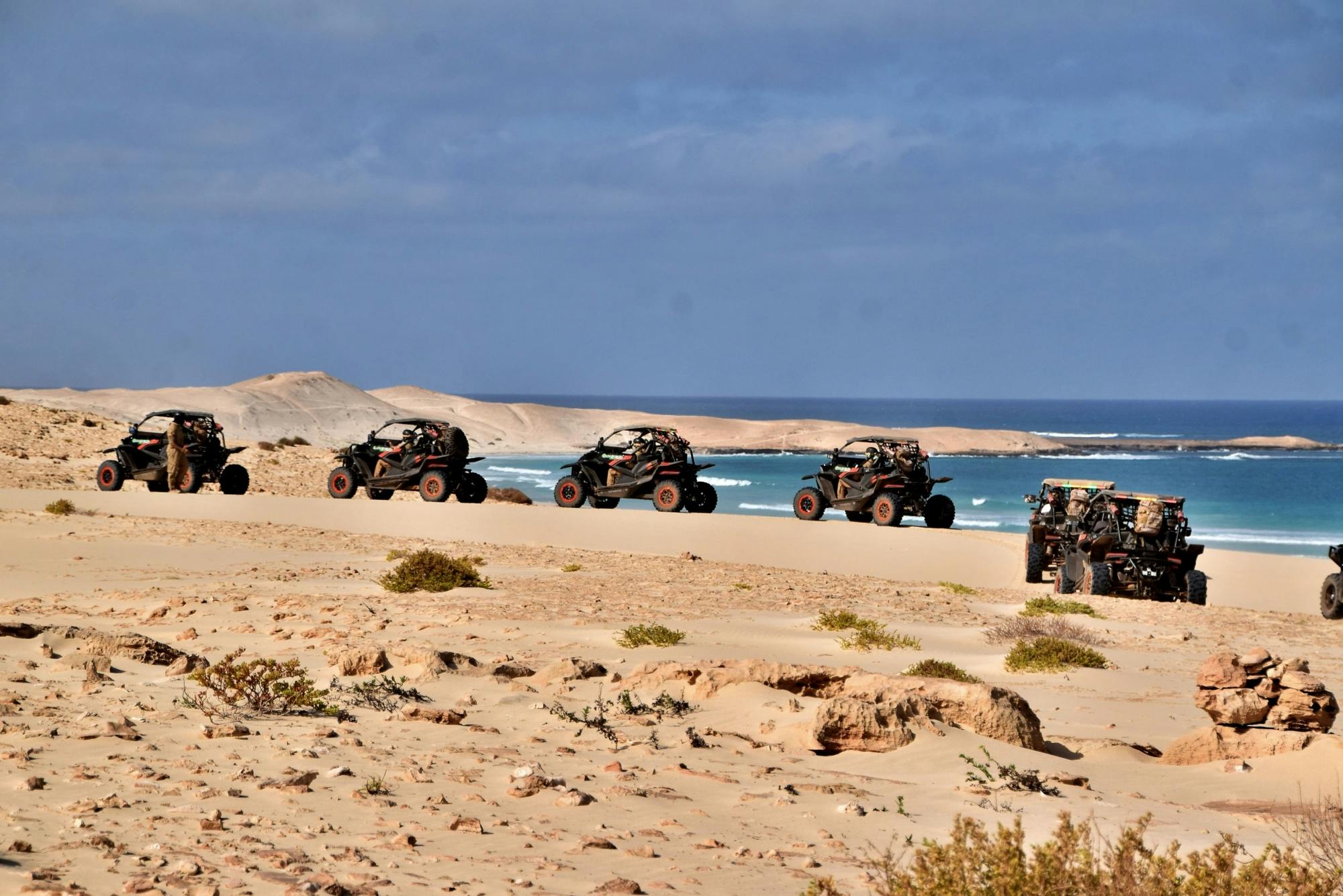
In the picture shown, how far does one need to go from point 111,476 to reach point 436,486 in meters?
7.03

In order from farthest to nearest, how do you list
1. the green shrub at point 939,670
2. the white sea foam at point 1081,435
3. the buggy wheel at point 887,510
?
the white sea foam at point 1081,435 → the buggy wheel at point 887,510 → the green shrub at point 939,670

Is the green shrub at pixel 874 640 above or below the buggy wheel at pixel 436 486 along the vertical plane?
below

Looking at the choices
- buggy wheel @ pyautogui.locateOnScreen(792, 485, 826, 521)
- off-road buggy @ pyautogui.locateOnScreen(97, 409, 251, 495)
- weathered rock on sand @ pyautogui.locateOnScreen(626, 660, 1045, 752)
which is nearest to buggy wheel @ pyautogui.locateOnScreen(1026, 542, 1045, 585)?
buggy wheel @ pyautogui.locateOnScreen(792, 485, 826, 521)

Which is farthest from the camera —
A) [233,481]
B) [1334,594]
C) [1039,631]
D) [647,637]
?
[233,481]

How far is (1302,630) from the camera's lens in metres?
15.5

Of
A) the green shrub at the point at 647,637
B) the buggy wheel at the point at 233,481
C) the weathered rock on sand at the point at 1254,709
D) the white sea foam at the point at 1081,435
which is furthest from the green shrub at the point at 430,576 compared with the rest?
the white sea foam at the point at 1081,435

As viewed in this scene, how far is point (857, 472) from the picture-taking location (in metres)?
28.3

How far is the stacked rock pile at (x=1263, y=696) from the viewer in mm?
8023

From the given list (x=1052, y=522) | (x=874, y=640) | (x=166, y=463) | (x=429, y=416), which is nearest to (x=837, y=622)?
(x=874, y=640)

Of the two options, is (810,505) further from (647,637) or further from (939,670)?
(939,670)

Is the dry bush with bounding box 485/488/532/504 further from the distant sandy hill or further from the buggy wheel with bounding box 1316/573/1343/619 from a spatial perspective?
the distant sandy hill

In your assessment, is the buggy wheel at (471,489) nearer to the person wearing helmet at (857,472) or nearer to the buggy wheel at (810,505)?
the buggy wheel at (810,505)

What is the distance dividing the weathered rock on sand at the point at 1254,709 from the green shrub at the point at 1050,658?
9.58 ft

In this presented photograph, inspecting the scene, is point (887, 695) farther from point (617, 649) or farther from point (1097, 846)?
point (617, 649)
